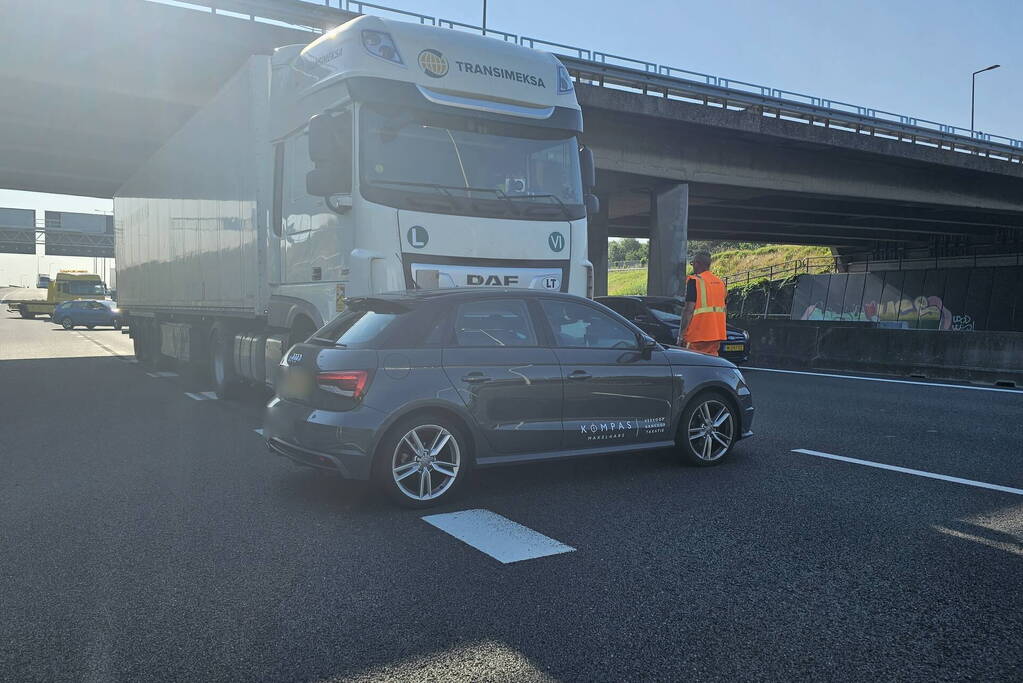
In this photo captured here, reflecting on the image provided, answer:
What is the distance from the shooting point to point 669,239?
2808 centimetres

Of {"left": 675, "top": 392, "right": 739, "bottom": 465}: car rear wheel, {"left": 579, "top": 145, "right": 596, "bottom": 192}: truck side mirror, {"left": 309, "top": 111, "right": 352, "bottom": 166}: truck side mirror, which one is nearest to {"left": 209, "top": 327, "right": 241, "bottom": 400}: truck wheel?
{"left": 309, "top": 111, "right": 352, "bottom": 166}: truck side mirror

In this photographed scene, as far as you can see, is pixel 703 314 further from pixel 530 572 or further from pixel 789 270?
pixel 789 270

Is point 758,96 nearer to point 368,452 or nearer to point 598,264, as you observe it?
point 598,264

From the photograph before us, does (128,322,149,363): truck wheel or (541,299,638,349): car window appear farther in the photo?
(128,322,149,363): truck wheel

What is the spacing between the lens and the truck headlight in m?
7.83

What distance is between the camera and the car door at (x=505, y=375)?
573 cm

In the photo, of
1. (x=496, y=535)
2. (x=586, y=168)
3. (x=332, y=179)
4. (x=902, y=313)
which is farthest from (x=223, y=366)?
(x=902, y=313)

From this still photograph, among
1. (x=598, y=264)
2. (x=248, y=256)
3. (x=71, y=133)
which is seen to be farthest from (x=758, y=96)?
(x=248, y=256)

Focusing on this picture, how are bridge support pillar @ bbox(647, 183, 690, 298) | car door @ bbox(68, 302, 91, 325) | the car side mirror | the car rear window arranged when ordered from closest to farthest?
the car rear window < the car side mirror < bridge support pillar @ bbox(647, 183, 690, 298) < car door @ bbox(68, 302, 91, 325)

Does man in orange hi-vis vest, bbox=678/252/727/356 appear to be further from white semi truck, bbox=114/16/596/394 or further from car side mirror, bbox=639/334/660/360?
car side mirror, bbox=639/334/660/360

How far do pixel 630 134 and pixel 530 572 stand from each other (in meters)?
23.0

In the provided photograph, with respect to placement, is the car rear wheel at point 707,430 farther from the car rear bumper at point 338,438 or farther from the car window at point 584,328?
the car rear bumper at point 338,438

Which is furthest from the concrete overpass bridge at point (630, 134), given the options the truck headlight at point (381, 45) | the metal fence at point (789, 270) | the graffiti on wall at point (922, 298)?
the metal fence at point (789, 270)

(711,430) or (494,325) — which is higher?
(494,325)
